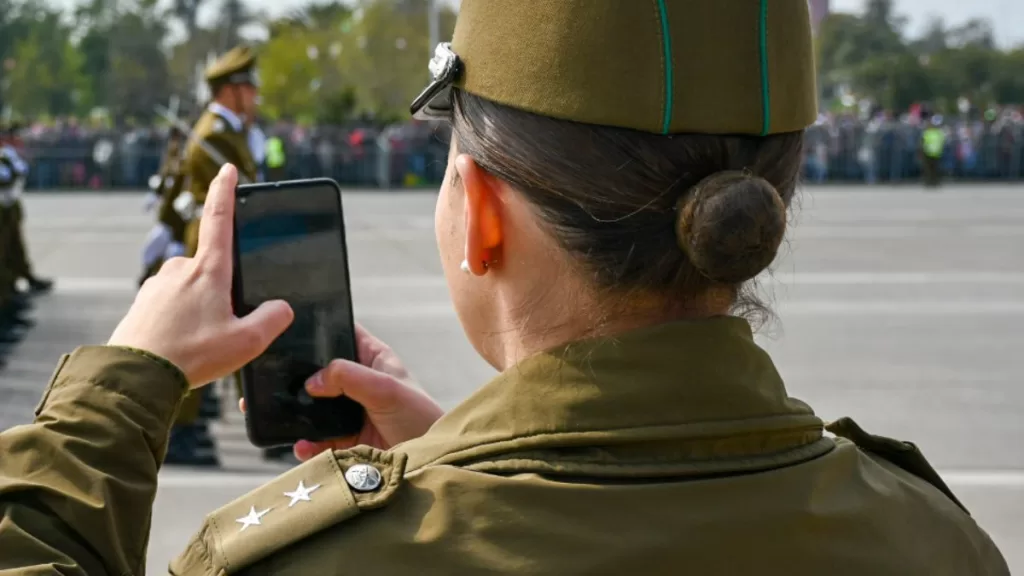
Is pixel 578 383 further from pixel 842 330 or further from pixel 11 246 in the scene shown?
pixel 11 246

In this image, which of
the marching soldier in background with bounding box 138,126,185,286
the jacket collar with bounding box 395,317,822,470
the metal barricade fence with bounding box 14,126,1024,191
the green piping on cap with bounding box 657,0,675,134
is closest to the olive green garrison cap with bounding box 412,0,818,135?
the green piping on cap with bounding box 657,0,675,134

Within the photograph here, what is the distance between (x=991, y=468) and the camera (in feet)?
21.0

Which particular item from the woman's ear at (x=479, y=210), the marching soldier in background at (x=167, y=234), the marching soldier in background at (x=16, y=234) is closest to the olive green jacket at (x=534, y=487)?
the woman's ear at (x=479, y=210)

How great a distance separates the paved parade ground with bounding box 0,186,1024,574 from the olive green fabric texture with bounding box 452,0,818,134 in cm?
34

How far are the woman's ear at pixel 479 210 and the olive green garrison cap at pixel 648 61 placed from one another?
8 centimetres

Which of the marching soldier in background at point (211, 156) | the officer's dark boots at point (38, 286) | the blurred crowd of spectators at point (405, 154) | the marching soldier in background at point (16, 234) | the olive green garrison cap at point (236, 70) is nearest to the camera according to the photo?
the marching soldier in background at point (211, 156)

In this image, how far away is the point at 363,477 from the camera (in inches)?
46.9

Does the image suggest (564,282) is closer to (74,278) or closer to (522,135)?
(522,135)

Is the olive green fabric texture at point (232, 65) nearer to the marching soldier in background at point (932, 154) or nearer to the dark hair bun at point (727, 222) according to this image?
the dark hair bun at point (727, 222)

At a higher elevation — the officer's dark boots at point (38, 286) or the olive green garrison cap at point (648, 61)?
the olive green garrison cap at point (648, 61)

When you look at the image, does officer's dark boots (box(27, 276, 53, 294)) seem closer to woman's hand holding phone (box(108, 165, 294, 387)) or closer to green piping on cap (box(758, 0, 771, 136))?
woman's hand holding phone (box(108, 165, 294, 387))

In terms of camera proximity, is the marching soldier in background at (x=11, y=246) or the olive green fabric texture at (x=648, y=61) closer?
the olive green fabric texture at (x=648, y=61)

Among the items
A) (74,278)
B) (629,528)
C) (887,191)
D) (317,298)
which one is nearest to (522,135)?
(629,528)

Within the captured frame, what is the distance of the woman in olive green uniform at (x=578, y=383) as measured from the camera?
3.78 feet
